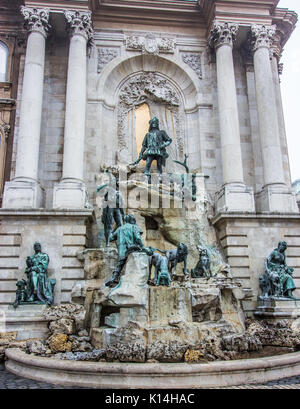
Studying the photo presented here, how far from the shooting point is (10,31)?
784 inches

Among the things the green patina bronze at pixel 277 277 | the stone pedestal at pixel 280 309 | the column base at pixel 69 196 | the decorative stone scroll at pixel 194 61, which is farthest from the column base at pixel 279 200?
the column base at pixel 69 196

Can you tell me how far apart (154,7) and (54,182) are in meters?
11.0

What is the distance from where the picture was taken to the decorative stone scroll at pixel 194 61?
20.3 m

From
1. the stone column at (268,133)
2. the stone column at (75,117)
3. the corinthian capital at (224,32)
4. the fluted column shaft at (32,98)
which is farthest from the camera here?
the corinthian capital at (224,32)

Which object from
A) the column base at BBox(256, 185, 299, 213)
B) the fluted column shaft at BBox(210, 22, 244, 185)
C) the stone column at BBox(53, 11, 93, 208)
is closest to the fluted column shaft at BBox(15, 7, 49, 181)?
the stone column at BBox(53, 11, 93, 208)

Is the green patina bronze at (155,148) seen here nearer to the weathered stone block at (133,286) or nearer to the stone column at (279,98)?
the stone column at (279,98)

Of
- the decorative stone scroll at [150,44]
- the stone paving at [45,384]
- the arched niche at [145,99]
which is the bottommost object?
the stone paving at [45,384]

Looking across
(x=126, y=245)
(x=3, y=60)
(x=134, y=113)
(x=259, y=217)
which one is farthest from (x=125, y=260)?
(x=3, y=60)

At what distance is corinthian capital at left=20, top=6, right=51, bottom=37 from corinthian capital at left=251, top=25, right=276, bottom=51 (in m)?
10.3

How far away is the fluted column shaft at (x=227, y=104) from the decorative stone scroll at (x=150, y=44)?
2.39 metres

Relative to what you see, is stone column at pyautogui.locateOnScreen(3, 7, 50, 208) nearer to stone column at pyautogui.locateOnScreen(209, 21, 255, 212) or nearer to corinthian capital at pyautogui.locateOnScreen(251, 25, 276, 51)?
stone column at pyautogui.locateOnScreen(209, 21, 255, 212)

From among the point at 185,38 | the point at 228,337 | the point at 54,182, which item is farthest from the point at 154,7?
the point at 228,337
